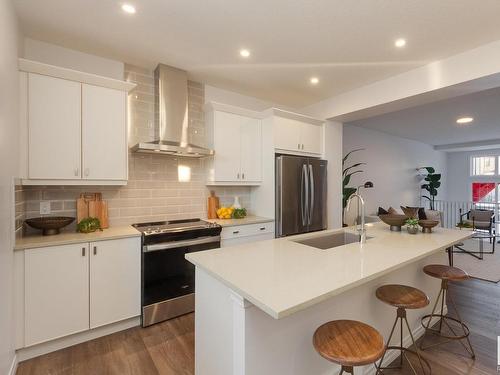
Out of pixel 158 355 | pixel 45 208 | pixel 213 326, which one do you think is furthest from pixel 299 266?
pixel 45 208

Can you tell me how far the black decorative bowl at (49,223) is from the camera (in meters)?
2.13

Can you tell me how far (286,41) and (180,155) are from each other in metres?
1.74

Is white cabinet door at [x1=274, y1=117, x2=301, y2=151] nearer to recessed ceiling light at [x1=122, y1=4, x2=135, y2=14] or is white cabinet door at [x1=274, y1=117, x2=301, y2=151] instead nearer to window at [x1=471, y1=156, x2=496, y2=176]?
recessed ceiling light at [x1=122, y1=4, x2=135, y2=14]

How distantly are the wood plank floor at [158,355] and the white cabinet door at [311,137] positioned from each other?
2610 mm

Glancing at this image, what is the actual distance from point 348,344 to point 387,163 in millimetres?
6293

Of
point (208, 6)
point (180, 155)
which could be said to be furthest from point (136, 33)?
point (180, 155)

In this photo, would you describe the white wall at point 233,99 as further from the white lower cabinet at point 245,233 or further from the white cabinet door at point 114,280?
the white cabinet door at point 114,280

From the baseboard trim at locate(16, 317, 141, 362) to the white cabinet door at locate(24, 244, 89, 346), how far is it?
0.27 ft

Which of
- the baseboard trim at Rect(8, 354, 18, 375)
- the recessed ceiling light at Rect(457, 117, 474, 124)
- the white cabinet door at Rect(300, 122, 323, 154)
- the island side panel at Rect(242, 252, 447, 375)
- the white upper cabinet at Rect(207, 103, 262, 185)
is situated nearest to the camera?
the island side panel at Rect(242, 252, 447, 375)

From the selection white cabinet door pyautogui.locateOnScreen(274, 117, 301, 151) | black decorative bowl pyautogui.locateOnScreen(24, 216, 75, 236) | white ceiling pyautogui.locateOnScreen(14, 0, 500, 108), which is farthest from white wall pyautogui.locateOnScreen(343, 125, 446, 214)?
black decorative bowl pyautogui.locateOnScreen(24, 216, 75, 236)

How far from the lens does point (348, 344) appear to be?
4.01ft

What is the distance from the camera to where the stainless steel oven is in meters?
2.42

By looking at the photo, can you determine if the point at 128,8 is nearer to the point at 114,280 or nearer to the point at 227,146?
the point at 227,146

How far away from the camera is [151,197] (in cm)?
302
